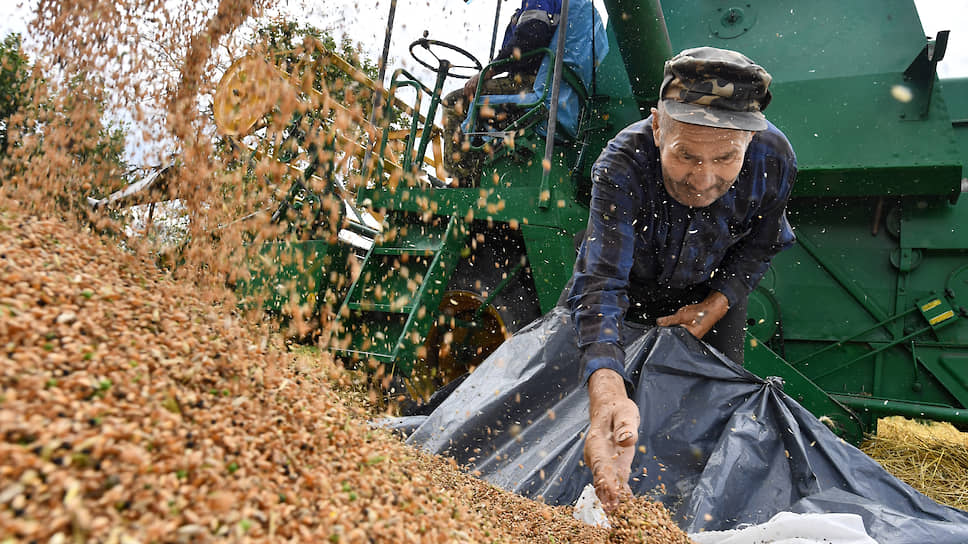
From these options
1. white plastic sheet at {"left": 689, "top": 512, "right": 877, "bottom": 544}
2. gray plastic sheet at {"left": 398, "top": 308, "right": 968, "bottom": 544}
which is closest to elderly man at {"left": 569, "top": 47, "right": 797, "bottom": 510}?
gray plastic sheet at {"left": 398, "top": 308, "right": 968, "bottom": 544}

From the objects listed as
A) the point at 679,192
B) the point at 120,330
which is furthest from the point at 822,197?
the point at 120,330

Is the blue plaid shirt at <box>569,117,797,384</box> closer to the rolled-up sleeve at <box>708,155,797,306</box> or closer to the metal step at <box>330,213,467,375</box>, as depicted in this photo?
the rolled-up sleeve at <box>708,155,797,306</box>

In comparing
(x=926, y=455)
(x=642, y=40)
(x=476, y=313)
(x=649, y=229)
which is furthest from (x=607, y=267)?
(x=926, y=455)

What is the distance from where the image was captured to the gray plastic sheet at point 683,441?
178 centimetres

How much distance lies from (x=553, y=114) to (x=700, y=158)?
61.8 inches

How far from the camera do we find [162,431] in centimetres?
90

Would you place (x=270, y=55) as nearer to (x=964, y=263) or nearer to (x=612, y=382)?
(x=612, y=382)

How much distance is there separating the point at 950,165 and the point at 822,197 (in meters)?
0.63

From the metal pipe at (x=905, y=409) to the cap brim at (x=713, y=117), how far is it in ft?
7.68

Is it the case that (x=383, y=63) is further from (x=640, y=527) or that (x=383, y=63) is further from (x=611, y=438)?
(x=640, y=527)

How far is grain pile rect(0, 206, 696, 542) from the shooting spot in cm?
77

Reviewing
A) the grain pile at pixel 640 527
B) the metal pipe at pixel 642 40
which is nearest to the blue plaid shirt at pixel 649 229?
the grain pile at pixel 640 527

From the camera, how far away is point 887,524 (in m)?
1.56

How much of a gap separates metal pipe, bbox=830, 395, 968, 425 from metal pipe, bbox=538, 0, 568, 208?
6.60 feet
